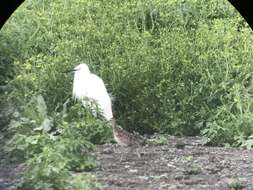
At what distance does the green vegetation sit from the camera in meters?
5.59

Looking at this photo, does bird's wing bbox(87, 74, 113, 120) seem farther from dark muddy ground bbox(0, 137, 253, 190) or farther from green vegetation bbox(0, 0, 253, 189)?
dark muddy ground bbox(0, 137, 253, 190)

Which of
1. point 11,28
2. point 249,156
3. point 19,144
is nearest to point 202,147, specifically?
point 249,156

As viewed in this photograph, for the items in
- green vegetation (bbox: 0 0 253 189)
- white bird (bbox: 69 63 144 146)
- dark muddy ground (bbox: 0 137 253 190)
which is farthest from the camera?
white bird (bbox: 69 63 144 146)

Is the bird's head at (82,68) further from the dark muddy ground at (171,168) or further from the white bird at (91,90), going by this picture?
the dark muddy ground at (171,168)

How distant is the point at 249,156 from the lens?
5.28m

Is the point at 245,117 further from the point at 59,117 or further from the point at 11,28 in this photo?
the point at 11,28

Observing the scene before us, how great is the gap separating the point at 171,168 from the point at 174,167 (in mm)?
27

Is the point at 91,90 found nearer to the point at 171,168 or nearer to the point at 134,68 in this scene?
the point at 134,68

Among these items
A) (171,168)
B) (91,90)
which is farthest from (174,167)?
(91,90)

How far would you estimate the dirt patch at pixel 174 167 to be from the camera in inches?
181

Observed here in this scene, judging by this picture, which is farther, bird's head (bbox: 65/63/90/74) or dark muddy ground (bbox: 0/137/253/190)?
bird's head (bbox: 65/63/90/74)

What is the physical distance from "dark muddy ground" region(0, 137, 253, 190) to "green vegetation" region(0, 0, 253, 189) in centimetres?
23

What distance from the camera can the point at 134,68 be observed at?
611 cm

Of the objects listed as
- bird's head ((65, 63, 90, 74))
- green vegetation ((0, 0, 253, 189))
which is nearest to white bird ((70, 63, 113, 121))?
bird's head ((65, 63, 90, 74))
